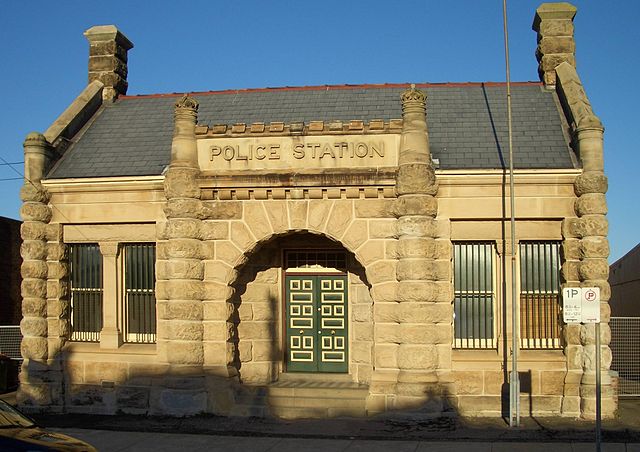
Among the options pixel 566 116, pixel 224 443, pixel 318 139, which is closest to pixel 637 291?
pixel 566 116

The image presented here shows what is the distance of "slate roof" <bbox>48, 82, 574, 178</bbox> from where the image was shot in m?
16.3

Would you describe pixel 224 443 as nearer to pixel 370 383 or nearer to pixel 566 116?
pixel 370 383

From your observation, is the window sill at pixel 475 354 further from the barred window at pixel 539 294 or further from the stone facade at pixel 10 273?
the stone facade at pixel 10 273

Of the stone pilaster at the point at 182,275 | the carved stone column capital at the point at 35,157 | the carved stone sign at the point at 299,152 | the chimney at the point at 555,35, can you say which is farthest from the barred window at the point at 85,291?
the chimney at the point at 555,35

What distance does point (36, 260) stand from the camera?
16719mm

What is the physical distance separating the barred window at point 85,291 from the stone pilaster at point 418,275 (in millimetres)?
6865

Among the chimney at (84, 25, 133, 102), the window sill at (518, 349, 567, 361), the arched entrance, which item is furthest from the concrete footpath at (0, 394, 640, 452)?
the chimney at (84, 25, 133, 102)

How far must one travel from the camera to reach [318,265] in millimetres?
17172

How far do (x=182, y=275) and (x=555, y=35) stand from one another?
10.5m

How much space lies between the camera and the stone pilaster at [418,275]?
1442 cm

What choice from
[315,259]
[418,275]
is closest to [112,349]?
[315,259]

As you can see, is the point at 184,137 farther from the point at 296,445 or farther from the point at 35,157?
the point at 296,445

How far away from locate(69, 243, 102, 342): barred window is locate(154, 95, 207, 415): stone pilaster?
2217mm

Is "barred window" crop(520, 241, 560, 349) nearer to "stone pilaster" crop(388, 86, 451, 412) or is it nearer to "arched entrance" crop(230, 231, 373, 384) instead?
"stone pilaster" crop(388, 86, 451, 412)
